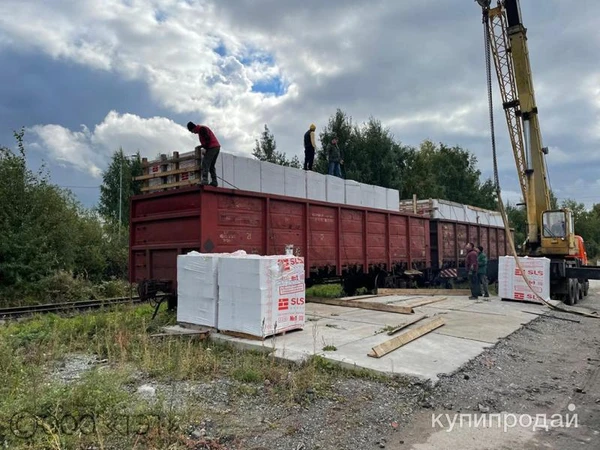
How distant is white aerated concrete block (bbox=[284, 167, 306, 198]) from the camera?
9.31m

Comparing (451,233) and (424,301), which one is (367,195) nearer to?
→ (424,301)

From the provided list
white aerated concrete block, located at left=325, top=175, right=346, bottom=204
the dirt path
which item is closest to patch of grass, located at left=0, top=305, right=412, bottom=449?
the dirt path

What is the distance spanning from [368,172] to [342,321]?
830 inches

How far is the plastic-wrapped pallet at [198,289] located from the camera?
6.54 metres

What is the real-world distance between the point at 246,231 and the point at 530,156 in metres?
10.2

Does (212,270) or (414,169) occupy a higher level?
(414,169)

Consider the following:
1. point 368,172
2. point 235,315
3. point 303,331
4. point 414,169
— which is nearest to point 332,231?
point 303,331

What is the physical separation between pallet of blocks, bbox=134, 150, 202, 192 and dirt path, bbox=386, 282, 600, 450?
5.51 metres

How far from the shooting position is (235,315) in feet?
20.5

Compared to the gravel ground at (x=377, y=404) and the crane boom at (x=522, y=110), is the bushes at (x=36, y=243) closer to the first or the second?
the gravel ground at (x=377, y=404)

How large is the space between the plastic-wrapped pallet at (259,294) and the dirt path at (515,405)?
2483mm

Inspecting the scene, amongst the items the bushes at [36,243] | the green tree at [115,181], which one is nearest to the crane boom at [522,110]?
the bushes at [36,243]

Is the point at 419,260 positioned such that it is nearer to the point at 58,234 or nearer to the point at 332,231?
the point at 332,231

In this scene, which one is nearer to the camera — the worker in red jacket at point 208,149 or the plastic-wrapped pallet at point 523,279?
the worker in red jacket at point 208,149
